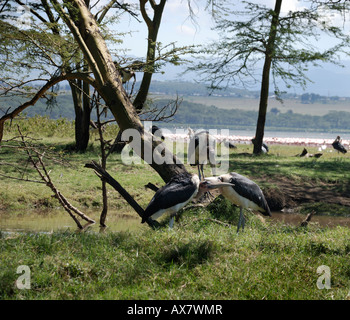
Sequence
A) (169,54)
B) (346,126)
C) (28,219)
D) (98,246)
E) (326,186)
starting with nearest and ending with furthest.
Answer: (98,246) → (169,54) → (28,219) → (326,186) → (346,126)

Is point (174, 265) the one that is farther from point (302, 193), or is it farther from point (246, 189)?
point (302, 193)

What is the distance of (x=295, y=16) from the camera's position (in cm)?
1852

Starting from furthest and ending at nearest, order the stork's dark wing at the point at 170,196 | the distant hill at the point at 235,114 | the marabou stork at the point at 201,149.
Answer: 1. the distant hill at the point at 235,114
2. the marabou stork at the point at 201,149
3. the stork's dark wing at the point at 170,196

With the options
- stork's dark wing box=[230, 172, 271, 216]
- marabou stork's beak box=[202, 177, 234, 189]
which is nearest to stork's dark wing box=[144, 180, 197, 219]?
marabou stork's beak box=[202, 177, 234, 189]

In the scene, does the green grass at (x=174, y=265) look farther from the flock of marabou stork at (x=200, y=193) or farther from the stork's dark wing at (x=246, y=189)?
the stork's dark wing at (x=246, y=189)

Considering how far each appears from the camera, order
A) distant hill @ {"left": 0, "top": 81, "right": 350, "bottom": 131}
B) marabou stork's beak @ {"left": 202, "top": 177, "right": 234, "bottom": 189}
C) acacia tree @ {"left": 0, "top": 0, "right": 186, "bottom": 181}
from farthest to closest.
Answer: distant hill @ {"left": 0, "top": 81, "right": 350, "bottom": 131}
acacia tree @ {"left": 0, "top": 0, "right": 186, "bottom": 181}
marabou stork's beak @ {"left": 202, "top": 177, "right": 234, "bottom": 189}

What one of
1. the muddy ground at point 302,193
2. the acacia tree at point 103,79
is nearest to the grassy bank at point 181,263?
the acacia tree at point 103,79

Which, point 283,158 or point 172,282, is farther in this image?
point 283,158

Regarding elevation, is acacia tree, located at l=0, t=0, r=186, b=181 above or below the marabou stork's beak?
above

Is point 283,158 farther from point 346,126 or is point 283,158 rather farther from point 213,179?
point 346,126

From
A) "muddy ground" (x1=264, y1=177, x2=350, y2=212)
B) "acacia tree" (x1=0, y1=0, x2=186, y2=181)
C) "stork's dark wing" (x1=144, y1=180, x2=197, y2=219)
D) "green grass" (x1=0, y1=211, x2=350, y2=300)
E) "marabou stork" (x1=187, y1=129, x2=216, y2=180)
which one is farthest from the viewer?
"muddy ground" (x1=264, y1=177, x2=350, y2=212)

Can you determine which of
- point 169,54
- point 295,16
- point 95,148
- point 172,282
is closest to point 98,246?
point 172,282

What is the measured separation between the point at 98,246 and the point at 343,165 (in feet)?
37.6

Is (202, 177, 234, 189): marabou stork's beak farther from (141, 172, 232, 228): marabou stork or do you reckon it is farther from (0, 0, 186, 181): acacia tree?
(0, 0, 186, 181): acacia tree
